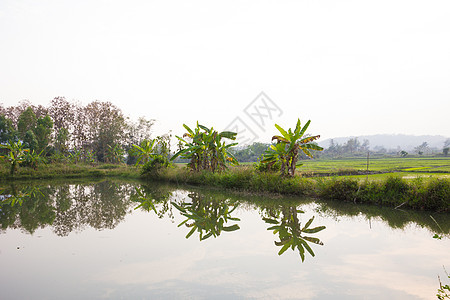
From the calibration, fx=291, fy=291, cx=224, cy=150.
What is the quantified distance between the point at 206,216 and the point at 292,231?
221cm

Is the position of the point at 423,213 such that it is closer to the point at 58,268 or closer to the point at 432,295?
the point at 432,295

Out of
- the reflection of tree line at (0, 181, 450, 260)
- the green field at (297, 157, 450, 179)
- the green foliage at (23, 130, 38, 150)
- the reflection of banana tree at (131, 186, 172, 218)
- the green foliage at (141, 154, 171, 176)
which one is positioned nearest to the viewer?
the reflection of tree line at (0, 181, 450, 260)

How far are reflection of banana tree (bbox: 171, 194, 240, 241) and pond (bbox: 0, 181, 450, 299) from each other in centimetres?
4

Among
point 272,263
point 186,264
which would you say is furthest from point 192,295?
point 272,263

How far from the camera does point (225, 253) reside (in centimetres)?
437

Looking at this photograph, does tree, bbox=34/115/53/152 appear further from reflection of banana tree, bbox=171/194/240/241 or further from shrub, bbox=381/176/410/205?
shrub, bbox=381/176/410/205

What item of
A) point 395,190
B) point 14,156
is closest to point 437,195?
point 395,190

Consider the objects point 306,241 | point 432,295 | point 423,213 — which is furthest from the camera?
point 423,213

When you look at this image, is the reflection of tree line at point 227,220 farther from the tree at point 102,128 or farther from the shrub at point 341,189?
the tree at point 102,128

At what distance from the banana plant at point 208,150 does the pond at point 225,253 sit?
17.8ft

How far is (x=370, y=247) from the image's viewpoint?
14.9 feet

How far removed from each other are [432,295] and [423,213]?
4.24 m

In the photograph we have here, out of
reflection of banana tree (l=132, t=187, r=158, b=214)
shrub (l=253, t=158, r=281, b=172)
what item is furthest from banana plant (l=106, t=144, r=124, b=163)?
shrub (l=253, t=158, r=281, b=172)

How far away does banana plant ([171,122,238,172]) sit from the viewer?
1279cm
